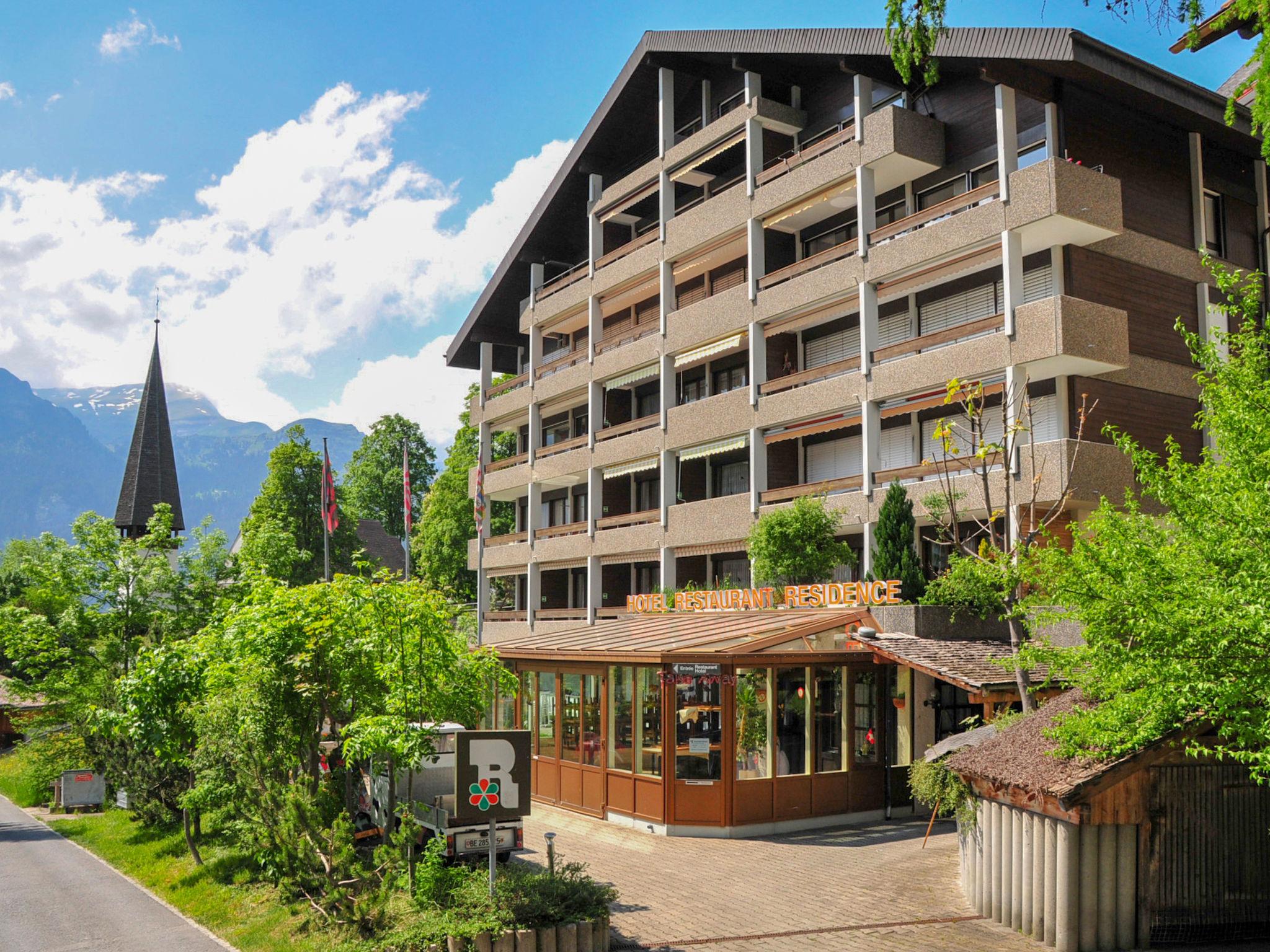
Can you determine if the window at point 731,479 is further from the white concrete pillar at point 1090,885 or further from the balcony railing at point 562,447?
the white concrete pillar at point 1090,885

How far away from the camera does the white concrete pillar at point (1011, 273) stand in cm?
2511

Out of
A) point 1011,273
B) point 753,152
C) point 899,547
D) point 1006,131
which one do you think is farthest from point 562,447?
point 1006,131

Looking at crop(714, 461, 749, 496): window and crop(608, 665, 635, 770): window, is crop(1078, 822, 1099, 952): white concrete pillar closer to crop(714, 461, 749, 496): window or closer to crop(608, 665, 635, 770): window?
crop(608, 665, 635, 770): window

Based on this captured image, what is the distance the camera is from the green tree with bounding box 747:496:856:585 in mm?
27594

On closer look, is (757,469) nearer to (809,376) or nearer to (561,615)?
(809,376)

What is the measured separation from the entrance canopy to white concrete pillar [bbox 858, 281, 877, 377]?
686 centimetres

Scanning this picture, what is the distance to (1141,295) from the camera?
26.6 meters

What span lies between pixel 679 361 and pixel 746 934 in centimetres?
2433

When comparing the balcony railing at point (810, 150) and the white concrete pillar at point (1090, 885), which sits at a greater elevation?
the balcony railing at point (810, 150)

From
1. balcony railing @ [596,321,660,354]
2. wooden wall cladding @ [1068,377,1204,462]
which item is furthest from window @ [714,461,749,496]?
wooden wall cladding @ [1068,377,1204,462]

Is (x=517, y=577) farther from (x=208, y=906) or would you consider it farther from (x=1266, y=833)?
(x=1266, y=833)

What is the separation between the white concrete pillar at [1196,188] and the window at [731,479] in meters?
13.8

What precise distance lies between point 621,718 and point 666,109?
22.3m

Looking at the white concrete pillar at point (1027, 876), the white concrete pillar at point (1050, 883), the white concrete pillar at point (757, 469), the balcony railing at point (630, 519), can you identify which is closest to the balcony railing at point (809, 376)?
the white concrete pillar at point (757, 469)
